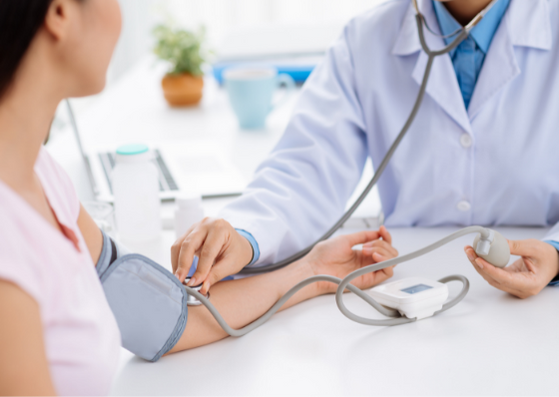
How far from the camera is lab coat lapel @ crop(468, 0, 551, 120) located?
102cm

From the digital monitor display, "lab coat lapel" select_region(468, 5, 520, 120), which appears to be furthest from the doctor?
the digital monitor display

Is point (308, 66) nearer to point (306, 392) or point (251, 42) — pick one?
point (251, 42)

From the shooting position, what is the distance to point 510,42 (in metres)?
1.02

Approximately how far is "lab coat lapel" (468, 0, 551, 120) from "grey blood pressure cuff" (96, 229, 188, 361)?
67 cm

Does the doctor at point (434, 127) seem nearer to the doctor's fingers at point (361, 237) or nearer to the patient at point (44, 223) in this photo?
the doctor's fingers at point (361, 237)

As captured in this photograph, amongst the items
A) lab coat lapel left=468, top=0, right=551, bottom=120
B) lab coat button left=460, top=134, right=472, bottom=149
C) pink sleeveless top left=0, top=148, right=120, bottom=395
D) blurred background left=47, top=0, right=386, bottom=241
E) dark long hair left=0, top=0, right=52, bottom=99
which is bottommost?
blurred background left=47, top=0, right=386, bottom=241

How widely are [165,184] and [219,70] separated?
859 mm

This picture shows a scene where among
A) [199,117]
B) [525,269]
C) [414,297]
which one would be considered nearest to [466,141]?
[525,269]

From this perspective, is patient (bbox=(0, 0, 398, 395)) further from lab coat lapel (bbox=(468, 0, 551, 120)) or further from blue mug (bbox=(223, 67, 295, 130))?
blue mug (bbox=(223, 67, 295, 130))

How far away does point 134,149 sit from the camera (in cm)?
103

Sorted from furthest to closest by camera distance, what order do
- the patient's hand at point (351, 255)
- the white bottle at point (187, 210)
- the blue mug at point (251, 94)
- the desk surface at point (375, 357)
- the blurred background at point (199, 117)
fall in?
1. the blue mug at point (251, 94)
2. the blurred background at point (199, 117)
3. the white bottle at point (187, 210)
4. the patient's hand at point (351, 255)
5. the desk surface at point (375, 357)

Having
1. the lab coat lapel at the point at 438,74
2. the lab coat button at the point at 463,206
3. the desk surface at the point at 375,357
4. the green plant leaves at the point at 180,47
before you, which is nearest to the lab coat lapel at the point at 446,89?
the lab coat lapel at the point at 438,74

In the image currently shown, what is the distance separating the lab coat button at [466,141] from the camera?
1.05 m

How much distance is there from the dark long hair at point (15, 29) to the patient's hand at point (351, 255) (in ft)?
1.85
